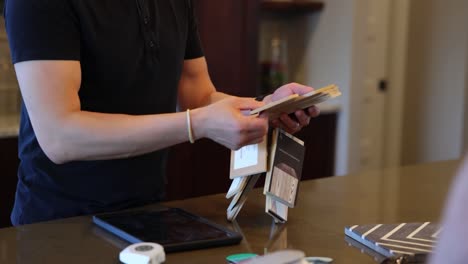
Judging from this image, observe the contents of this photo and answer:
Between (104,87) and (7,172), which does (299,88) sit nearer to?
(104,87)

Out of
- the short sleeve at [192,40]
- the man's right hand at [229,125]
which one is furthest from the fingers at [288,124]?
the short sleeve at [192,40]

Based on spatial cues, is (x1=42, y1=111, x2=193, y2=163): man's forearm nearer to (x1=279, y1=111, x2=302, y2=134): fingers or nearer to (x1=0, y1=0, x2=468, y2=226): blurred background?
(x1=279, y1=111, x2=302, y2=134): fingers

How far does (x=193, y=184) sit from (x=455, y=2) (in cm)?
192

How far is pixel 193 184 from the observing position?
9.41 feet

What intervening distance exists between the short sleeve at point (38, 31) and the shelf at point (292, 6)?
83.5 inches

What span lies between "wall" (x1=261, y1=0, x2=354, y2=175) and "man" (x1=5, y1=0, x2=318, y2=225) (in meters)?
1.97

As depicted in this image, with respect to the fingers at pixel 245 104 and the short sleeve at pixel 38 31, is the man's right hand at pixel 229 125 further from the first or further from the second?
the short sleeve at pixel 38 31

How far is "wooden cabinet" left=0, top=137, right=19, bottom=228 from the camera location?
2.34 metres

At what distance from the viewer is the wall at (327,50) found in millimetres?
3371

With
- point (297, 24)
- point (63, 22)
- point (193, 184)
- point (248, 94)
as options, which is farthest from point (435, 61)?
point (63, 22)

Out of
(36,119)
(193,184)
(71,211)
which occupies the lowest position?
(193,184)

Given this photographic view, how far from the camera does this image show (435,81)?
3.91 m

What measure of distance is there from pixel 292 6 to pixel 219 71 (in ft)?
2.33

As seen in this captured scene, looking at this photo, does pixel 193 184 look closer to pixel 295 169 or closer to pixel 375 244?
pixel 295 169
